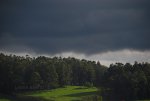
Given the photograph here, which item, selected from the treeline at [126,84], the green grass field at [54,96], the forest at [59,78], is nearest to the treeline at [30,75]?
the forest at [59,78]

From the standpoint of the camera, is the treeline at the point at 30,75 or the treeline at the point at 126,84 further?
the treeline at the point at 30,75

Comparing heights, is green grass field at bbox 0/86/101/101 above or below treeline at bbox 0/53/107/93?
below

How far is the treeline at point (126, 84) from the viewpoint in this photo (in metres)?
126

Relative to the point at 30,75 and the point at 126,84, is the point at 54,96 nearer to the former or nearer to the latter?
the point at 126,84

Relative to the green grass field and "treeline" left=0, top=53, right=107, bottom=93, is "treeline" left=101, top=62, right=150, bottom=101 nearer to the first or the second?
the green grass field

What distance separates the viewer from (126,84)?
130250 millimetres

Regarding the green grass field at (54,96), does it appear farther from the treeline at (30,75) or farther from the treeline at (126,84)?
the treeline at (30,75)

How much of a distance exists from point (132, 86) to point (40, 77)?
143 feet

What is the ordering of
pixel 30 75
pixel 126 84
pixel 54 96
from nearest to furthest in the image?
pixel 54 96 < pixel 126 84 < pixel 30 75

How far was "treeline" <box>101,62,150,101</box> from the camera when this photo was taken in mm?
→ 126469

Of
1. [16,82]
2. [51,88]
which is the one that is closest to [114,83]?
[51,88]

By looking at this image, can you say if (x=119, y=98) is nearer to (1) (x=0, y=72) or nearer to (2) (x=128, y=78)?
(2) (x=128, y=78)

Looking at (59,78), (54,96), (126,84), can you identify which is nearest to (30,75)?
(59,78)

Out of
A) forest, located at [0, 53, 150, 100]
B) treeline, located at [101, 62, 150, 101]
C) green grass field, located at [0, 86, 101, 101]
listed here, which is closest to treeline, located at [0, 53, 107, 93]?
forest, located at [0, 53, 150, 100]
